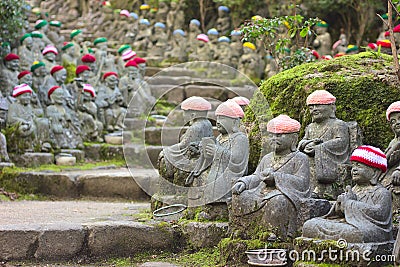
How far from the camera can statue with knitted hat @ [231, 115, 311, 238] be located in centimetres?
643

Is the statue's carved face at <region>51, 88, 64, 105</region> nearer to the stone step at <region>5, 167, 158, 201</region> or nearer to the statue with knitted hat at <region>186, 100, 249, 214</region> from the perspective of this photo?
the stone step at <region>5, 167, 158, 201</region>

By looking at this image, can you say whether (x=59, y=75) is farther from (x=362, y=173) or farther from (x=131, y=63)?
(x=362, y=173)

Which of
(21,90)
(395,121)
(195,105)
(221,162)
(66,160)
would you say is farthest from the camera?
(66,160)

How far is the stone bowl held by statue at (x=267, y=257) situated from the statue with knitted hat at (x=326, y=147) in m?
1.03

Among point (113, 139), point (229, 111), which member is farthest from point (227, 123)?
point (113, 139)

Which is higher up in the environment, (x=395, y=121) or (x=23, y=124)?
(x=395, y=121)

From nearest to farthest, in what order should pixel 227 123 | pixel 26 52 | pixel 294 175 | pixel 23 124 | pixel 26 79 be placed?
pixel 294 175 < pixel 227 123 < pixel 23 124 < pixel 26 79 < pixel 26 52

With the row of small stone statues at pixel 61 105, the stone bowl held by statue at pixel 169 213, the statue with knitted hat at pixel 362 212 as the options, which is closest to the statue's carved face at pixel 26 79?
the row of small stone statues at pixel 61 105

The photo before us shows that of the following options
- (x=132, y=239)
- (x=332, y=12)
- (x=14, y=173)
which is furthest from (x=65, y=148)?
(x=332, y=12)

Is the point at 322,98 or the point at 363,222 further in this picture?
the point at 322,98

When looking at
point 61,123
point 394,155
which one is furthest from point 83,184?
point 394,155

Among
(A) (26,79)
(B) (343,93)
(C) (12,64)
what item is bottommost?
(A) (26,79)

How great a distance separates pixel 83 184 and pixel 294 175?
521cm

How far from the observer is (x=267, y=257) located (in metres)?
6.27
